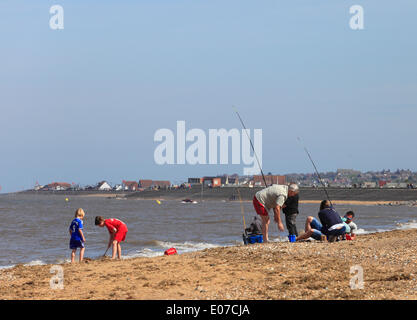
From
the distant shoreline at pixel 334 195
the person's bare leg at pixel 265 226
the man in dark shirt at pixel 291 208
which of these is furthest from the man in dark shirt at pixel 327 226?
the distant shoreline at pixel 334 195

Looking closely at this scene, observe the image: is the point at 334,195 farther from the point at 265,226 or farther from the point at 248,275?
the point at 248,275

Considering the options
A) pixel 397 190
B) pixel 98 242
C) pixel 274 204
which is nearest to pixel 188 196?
pixel 397 190

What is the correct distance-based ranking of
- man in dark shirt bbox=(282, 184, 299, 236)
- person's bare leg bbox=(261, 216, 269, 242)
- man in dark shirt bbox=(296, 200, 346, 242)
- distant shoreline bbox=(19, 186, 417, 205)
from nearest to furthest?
man in dark shirt bbox=(296, 200, 346, 242), person's bare leg bbox=(261, 216, 269, 242), man in dark shirt bbox=(282, 184, 299, 236), distant shoreline bbox=(19, 186, 417, 205)

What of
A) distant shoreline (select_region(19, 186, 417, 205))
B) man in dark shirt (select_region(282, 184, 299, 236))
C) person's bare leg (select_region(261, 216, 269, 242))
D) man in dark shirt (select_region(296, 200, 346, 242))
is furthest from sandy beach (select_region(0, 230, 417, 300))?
distant shoreline (select_region(19, 186, 417, 205))

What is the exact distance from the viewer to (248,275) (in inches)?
390

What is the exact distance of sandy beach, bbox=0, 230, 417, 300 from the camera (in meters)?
8.55

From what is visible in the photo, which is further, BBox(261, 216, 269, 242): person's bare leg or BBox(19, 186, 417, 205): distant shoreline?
BBox(19, 186, 417, 205): distant shoreline

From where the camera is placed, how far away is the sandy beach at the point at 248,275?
8.55 metres

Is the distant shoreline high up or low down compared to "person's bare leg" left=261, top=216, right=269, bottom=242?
down

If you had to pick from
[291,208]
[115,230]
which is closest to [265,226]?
[291,208]

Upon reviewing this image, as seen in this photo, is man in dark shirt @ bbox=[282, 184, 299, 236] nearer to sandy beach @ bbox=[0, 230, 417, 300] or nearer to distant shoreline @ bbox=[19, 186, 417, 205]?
sandy beach @ bbox=[0, 230, 417, 300]

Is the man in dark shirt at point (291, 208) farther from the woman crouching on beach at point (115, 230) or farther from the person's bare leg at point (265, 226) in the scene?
the woman crouching on beach at point (115, 230)

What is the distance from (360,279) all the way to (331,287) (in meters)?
0.56
